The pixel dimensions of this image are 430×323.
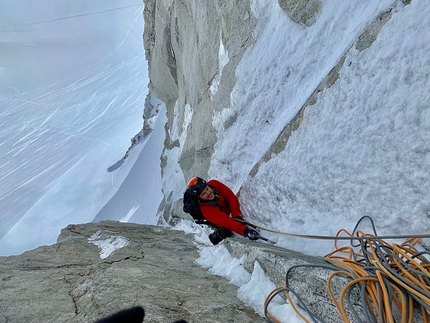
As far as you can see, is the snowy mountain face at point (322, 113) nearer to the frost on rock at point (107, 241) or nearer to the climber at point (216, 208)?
the climber at point (216, 208)

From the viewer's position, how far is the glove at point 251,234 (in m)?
4.01

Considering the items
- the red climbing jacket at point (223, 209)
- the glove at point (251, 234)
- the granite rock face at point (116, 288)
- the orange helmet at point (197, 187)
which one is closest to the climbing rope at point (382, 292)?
the granite rock face at point (116, 288)

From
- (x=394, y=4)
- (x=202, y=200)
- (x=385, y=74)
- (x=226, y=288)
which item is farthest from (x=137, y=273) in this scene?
(x=394, y=4)

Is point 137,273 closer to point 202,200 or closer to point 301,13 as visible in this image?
point 202,200

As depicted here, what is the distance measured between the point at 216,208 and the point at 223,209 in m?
0.35

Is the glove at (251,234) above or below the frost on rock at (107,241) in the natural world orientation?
below

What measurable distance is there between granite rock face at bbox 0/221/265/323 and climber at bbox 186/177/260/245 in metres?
0.54

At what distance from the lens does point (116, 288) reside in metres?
2.75

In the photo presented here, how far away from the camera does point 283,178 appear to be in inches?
158

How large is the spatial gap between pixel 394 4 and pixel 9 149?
28.7 meters

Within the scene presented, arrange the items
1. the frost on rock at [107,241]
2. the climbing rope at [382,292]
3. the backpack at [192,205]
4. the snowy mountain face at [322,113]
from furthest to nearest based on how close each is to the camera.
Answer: the frost on rock at [107,241] < the backpack at [192,205] < the snowy mountain face at [322,113] < the climbing rope at [382,292]

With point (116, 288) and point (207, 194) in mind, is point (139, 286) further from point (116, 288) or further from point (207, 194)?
point (207, 194)

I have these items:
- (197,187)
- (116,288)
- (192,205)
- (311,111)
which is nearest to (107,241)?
(192,205)

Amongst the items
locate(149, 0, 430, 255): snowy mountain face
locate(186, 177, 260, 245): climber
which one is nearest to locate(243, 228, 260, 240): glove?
locate(186, 177, 260, 245): climber
